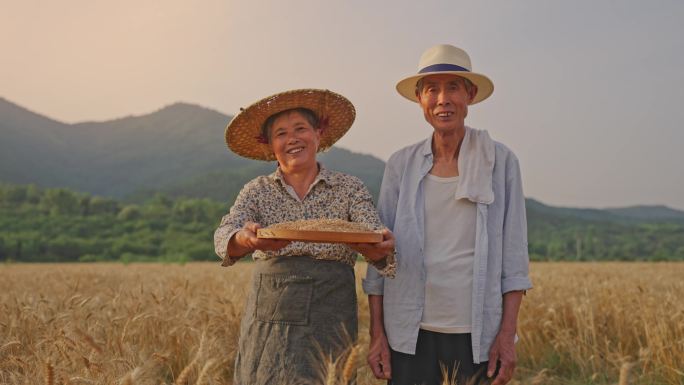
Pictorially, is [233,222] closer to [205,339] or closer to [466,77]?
[205,339]

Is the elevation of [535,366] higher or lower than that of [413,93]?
lower

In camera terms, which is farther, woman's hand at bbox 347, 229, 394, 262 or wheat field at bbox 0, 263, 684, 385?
wheat field at bbox 0, 263, 684, 385

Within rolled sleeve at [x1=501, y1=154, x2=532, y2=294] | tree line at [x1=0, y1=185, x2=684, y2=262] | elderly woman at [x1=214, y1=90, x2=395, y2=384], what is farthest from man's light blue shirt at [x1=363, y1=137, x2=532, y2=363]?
tree line at [x1=0, y1=185, x2=684, y2=262]

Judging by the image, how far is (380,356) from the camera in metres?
3.24

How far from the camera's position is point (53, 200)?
62.7 meters

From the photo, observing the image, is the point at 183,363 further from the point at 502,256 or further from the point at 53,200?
the point at 53,200

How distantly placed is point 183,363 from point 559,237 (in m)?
65.7

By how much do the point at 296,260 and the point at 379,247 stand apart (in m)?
0.44

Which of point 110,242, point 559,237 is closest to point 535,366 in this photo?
point 110,242

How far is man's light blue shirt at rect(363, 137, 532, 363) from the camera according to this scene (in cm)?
295

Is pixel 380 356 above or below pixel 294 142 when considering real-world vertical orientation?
below

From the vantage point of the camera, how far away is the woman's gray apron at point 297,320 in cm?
284

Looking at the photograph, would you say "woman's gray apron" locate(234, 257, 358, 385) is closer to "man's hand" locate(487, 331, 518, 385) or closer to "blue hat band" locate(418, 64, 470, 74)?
"man's hand" locate(487, 331, 518, 385)

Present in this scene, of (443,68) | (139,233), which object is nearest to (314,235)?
(443,68)
